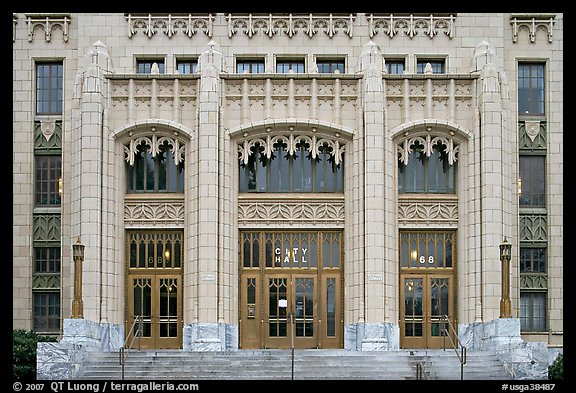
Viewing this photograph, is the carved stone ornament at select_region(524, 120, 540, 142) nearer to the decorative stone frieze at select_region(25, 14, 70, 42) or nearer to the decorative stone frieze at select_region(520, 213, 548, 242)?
the decorative stone frieze at select_region(520, 213, 548, 242)

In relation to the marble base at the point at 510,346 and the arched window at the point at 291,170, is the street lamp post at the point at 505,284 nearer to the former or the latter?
the marble base at the point at 510,346

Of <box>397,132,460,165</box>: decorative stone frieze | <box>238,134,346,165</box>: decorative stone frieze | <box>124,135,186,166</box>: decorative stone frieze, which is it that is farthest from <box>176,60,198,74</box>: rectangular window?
<box>397,132,460,165</box>: decorative stone frieze

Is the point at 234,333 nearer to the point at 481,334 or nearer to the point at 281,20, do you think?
the point at 481,334

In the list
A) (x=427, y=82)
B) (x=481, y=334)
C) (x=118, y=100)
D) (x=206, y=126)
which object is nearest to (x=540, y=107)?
(x=427, y=82)

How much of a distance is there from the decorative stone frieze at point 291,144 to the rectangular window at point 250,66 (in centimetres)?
342

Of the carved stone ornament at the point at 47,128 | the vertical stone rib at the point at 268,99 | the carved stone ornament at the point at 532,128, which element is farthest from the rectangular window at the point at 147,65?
the carved stone ornament at the point at 532,128

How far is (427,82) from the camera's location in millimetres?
37062

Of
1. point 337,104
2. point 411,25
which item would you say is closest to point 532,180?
point 411,25

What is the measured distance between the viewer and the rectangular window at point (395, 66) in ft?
130

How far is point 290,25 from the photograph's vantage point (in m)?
39.2

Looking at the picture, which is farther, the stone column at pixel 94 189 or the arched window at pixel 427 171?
the arched window at pixel 427 171

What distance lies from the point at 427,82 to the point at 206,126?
8.02 m

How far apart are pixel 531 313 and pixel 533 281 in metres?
1.20

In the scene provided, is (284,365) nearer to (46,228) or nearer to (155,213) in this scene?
(155,213)
